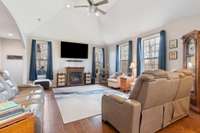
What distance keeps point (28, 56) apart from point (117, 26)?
4.81m

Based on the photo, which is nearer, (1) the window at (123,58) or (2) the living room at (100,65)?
(2) the living room at (100,65)

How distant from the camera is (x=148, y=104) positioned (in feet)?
7.32

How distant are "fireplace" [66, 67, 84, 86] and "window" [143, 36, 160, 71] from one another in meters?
3.69

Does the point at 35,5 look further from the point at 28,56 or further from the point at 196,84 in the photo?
the point at 196,84

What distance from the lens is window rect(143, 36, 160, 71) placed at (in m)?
5.98

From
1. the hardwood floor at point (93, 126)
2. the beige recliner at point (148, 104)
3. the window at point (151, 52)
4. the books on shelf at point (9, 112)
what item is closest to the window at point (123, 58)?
the window at point (151, 52)

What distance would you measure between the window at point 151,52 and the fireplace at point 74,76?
3695mm

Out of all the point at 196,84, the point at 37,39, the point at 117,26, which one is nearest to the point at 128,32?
the point at 117,26

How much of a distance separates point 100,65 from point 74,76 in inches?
81.2

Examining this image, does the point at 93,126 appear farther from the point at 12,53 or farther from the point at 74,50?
the point at 12,53

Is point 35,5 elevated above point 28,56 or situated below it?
Answer: above

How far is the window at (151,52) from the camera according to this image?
598cm

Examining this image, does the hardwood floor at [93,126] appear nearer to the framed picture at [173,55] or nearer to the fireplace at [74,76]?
the framed picture at [173,55]

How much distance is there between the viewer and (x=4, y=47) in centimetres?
730
